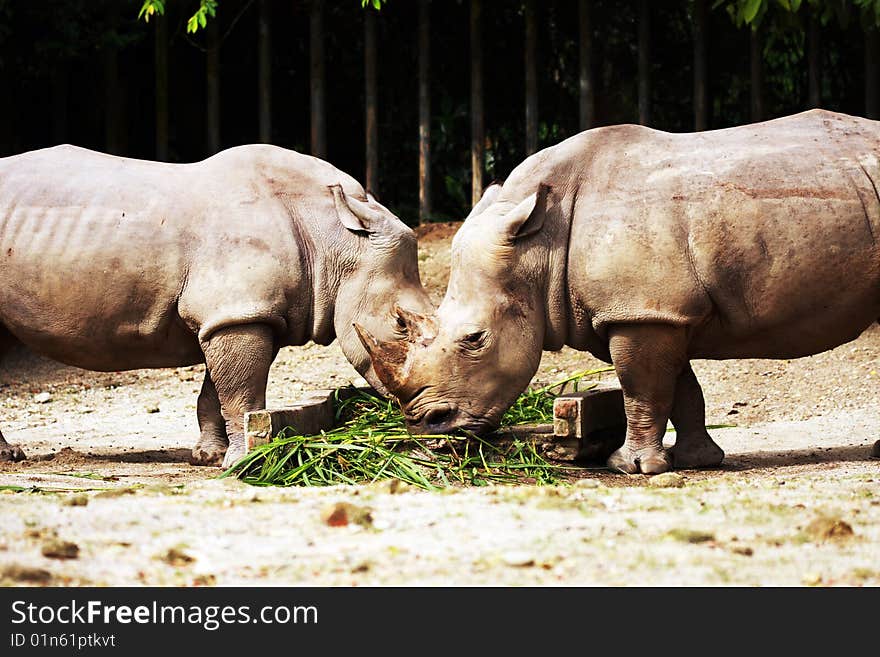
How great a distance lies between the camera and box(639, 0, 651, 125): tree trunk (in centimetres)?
1091

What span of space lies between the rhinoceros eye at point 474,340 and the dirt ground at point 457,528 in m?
0.83

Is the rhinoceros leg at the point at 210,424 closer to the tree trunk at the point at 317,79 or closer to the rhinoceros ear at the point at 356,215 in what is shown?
the rhinoceros ear at the point at 356,215

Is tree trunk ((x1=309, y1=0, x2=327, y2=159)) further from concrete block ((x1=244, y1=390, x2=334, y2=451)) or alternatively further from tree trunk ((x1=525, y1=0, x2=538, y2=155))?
concrete block ((x1=244, y1=390, x2=334, y2=451))

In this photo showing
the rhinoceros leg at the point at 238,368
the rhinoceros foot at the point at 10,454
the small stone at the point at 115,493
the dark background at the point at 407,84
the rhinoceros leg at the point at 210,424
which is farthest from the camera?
the dark background at the point at 407,84

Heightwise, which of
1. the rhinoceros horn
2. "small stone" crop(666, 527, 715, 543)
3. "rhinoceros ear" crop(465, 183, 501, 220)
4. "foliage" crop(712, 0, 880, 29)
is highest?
"foliage" crop(712, 0, 880, 29)

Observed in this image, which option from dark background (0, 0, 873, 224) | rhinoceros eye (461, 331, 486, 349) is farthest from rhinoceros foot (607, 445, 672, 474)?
dark background (0, 0, 873, 224)

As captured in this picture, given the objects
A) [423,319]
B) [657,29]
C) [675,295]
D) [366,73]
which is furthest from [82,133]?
[675,295]

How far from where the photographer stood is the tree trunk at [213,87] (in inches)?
450

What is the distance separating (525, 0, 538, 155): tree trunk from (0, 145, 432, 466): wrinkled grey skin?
4015 millimetres

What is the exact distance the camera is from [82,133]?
11.9 metres

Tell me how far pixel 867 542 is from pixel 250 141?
8933 millimetres

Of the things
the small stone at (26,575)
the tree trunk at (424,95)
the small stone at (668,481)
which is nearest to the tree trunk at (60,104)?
the tree trunk at (424,95)
